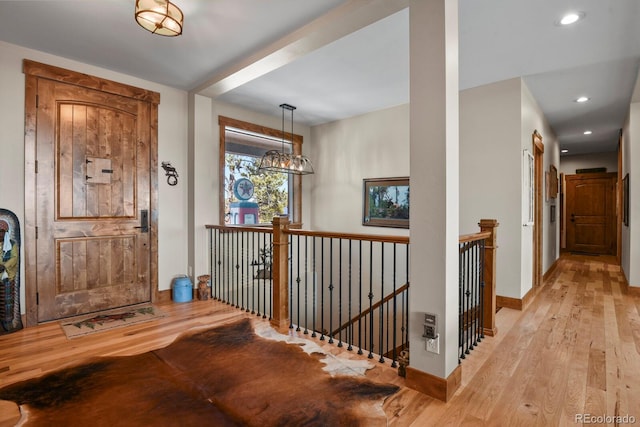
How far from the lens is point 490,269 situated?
281 centimetres

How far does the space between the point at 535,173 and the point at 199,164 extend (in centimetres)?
467

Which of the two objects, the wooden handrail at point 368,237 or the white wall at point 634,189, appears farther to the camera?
the white wall at point 634,189

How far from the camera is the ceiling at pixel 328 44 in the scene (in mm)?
2408

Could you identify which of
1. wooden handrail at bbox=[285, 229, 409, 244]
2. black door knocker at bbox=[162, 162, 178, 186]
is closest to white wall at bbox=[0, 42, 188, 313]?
black door knocker at bbox=[162, 162, 178, 186]

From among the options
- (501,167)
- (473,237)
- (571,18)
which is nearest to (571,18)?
(571,18)

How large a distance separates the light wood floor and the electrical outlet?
284 millimetres

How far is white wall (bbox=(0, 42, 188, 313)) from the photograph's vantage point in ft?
9.69

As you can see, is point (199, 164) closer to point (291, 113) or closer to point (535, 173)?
point (291, 113)

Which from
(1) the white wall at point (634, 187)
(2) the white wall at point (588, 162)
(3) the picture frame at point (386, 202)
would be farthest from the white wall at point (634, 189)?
(2) the white wall at point (588, 162)

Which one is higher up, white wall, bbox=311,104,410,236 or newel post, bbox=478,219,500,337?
white wall, bbox=311,104,410,236

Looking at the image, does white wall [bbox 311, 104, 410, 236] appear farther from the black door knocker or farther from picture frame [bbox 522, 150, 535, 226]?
the black door knocker

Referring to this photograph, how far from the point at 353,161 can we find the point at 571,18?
3.30 meters

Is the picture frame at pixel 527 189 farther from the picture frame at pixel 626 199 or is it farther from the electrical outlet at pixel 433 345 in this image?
the electrical outlet at pixel 433 345

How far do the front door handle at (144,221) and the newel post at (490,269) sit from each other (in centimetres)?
359
